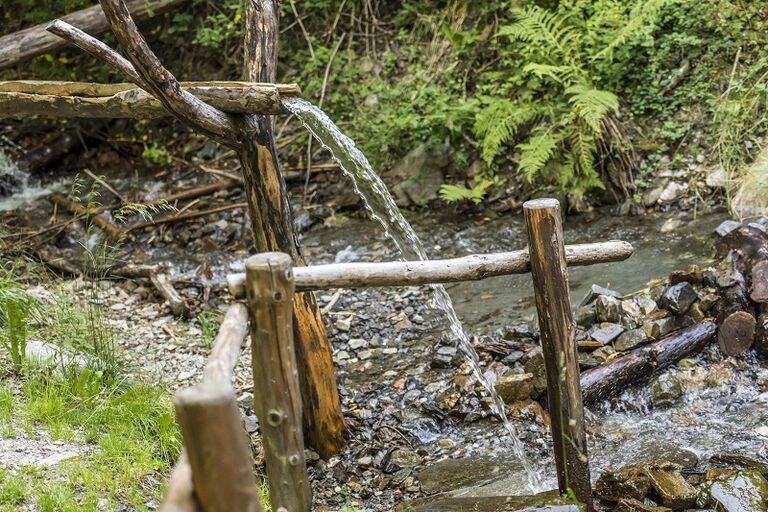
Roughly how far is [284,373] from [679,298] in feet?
10.4

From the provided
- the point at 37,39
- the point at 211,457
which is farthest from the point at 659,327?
the point at 37,39

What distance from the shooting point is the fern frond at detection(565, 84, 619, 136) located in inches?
244

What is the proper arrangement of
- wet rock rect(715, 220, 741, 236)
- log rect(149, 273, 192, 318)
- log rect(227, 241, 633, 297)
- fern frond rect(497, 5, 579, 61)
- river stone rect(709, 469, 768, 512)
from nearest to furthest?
log rect(227, 241, 633, 297)
river stone rect(709, 469, 768, 512)
wet rock rect(715, 220, 741, 236)
log rect(149, 273, 192, 318)
fern frond rect(497, 5, 579, 61)

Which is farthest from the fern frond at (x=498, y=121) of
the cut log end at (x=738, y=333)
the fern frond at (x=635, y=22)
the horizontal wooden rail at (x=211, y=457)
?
the horizontal wooden rail at (x=211, y=457)

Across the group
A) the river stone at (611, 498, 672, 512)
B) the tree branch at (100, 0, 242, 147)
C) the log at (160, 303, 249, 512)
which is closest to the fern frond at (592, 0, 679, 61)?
the tree branch at (100, 0, 242, 147)

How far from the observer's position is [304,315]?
4.06 meters

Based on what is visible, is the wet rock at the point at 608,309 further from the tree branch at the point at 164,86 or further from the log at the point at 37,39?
the log at the point at 37,39

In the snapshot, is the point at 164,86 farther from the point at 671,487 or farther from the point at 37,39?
the point at 37,39

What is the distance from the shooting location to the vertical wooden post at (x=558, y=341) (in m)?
3.10

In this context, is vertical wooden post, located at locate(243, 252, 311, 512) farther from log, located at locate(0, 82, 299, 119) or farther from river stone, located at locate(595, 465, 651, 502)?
river stone, located at locate(595, 465, 651, 502)

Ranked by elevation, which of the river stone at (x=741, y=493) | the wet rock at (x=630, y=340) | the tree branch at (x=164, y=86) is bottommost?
the river stone at (x=741, y=493)

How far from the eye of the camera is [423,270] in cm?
301

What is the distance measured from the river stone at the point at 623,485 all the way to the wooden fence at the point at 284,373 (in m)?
0.18

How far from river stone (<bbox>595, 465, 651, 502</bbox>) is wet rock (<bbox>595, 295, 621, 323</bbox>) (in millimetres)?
1475
